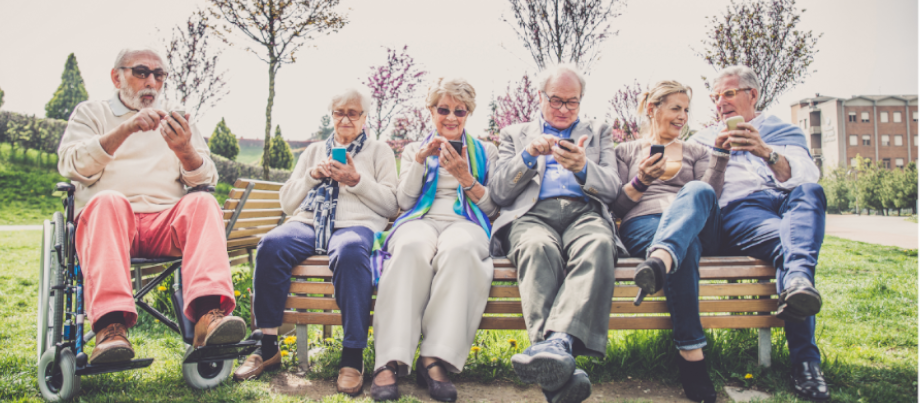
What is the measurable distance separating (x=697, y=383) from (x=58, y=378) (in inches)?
105

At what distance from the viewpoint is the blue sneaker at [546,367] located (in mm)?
1792

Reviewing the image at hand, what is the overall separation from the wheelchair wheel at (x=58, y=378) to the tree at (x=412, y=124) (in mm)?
8087

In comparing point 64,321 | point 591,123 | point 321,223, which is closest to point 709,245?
point 591,123

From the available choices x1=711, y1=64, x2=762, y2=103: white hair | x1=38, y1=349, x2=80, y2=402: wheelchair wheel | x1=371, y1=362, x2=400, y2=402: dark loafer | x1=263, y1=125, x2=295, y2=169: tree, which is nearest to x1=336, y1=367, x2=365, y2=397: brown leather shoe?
x1=371, y1=362, x2=400, y2=402: dark loafer

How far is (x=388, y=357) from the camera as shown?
7.41ft

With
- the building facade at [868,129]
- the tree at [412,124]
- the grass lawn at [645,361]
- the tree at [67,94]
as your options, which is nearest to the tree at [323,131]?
the tree at [67,94]

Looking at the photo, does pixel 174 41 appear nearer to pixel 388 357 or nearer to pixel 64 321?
pixel 64 321

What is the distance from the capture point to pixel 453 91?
9.60 feet

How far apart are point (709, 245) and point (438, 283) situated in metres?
1.37

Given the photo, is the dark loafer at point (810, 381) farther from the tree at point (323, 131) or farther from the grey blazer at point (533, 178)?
the tree at point (323, 131)

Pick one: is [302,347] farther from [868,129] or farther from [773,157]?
[868,129]

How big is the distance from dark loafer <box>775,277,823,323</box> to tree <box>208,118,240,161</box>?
2009 centimetres

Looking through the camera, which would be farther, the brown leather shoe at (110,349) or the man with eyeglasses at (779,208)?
the man with eyeglasses at (779,208)

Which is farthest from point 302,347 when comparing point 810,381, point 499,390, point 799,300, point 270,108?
point 270,108
